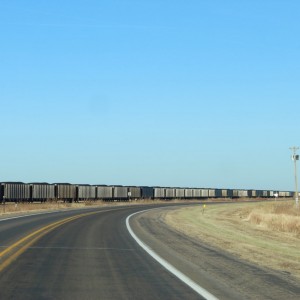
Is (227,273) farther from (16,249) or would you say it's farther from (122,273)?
(16,249)

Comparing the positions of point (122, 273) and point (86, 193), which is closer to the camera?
point (122, 273)

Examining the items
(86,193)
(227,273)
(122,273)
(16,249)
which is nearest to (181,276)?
(227,273)

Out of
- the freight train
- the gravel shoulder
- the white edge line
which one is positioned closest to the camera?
the white edge line

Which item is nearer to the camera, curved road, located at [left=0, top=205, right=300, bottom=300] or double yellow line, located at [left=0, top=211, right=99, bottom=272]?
curved road, located at [left=0, top=205, right=300, bottom=300]

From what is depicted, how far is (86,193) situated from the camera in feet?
251

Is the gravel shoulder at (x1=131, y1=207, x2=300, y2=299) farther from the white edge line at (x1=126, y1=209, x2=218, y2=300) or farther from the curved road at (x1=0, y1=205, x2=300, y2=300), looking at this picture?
the white edge line at (x1=126, y1=209, x2=218, y2=300)

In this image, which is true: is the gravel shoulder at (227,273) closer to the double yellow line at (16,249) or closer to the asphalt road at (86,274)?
the asphalt road at (86,274)

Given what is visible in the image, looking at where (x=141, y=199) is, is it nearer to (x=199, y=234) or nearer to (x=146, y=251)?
(x=199, y=234)

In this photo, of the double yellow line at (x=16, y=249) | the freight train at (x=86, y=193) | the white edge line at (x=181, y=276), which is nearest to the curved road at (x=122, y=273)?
the double yellow line at (x=16, y=249)

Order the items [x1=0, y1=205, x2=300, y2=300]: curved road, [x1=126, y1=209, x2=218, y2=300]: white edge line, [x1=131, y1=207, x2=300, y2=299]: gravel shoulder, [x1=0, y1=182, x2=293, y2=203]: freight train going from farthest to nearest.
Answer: [x1=0, y1=182, x2=293, y2=203]: freight train → [x1=131, y1=207, x2=300, y2=299]: gravel shoulder → [x1=0, y1=205, x2=300, y2=300]: curved road → [x1=126, y1=209, x2=218, y2=300]: white edge line

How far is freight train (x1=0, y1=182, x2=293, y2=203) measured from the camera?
A: 60897 mm

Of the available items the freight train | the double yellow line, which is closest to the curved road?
the double yellow line

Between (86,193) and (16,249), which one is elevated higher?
(86,193)

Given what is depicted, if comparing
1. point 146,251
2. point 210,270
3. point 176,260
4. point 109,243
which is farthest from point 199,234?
point 210,270
